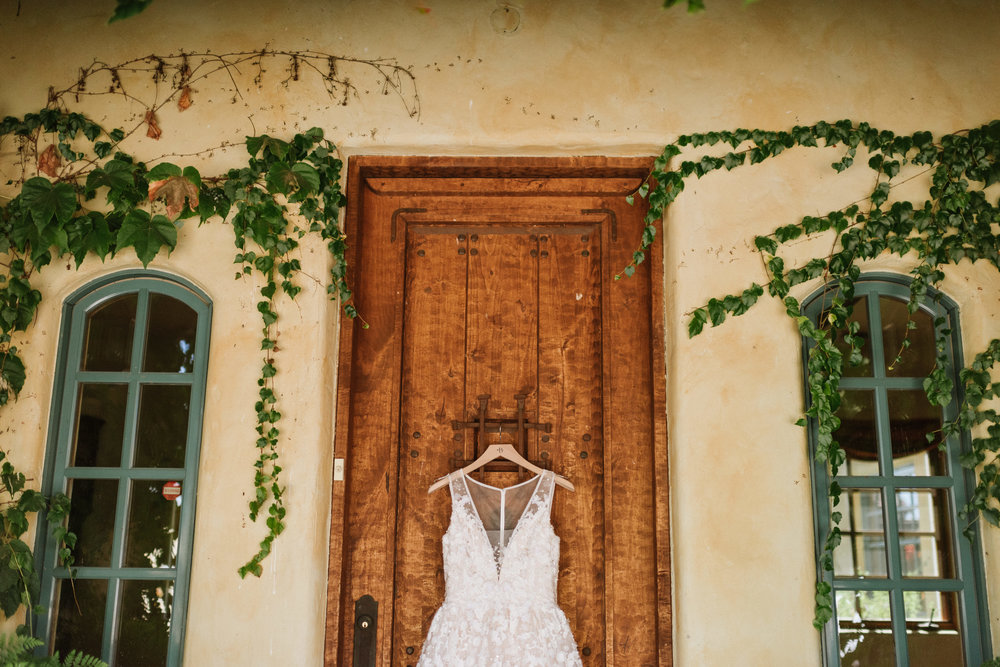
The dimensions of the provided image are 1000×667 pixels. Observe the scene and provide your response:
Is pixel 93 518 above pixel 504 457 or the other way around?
the other way around

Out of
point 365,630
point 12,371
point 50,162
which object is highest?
point 50,162

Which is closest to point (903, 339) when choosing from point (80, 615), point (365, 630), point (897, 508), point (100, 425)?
point (897, 508)

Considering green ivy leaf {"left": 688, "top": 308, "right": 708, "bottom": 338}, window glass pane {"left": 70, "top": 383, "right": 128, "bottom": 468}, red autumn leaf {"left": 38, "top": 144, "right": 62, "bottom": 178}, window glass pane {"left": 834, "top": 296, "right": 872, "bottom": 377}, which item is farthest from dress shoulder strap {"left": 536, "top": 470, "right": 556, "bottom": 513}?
red autumn leaf {"left": 38, "top": 144, "right": 62, "bottom": 178}

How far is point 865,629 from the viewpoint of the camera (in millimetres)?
2594

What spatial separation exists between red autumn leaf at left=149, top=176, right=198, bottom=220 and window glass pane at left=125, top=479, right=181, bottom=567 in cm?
97

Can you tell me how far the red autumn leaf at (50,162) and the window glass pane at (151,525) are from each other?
119cm

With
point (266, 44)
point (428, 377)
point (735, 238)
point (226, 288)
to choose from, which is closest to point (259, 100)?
point (266, 44)

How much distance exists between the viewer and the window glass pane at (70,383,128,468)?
2.77 m

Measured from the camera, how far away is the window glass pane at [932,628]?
2.56 m

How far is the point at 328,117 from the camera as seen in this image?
286 cm

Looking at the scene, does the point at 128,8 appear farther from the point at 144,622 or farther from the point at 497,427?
the point at 144,622

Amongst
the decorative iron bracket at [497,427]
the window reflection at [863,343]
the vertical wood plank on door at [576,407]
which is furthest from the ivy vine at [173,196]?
the window reflection at [863,343]

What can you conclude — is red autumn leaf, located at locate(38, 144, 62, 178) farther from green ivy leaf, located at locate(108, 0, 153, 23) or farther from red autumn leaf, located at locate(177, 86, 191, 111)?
green ivy leaf, located at locate(108, 0, 153, 23)

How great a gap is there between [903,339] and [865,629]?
1010 mm
